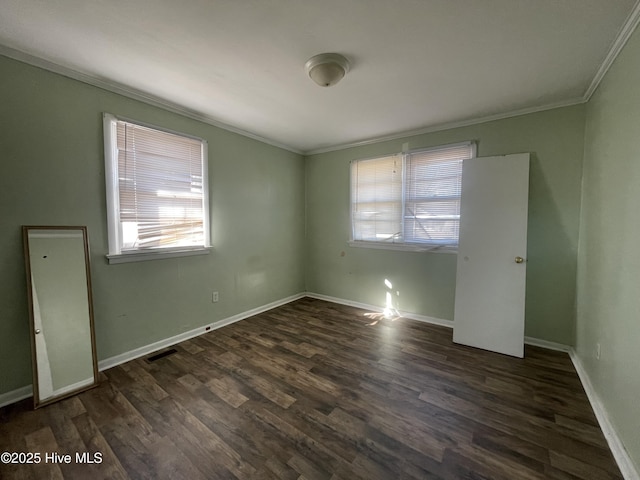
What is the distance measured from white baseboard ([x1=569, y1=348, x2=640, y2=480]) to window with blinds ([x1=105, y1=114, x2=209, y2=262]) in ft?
11.8

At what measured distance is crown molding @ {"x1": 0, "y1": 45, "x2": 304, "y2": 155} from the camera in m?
1.79

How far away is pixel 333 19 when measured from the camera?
4.84 ft

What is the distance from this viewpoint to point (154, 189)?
250 centimetres

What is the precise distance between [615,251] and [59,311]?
13.1ft

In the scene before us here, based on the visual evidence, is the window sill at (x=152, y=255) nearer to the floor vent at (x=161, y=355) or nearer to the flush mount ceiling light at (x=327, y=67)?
the floor vent at (x=161, y=355)

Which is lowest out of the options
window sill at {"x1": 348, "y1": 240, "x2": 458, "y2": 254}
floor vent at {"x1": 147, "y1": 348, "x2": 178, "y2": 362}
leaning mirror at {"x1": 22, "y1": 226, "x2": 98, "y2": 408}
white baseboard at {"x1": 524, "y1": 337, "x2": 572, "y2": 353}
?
floor vent at {"x1": 147, "y1": 348, "x2": 178, "y2": 362}

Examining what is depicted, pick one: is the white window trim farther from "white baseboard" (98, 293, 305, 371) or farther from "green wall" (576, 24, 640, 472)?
"white baseboard" (98, 293, 305, 371)

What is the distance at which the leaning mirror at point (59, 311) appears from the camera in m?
1.84

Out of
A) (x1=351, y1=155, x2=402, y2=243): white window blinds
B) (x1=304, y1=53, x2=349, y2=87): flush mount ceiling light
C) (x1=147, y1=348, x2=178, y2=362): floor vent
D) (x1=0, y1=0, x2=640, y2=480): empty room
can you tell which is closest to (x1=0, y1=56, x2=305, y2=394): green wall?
(x1=0, y1=0, x2=640, y2=480): empty room

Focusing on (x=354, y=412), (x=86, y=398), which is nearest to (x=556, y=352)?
(x=354, y=412)

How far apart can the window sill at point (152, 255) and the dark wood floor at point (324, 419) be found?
3.18ft

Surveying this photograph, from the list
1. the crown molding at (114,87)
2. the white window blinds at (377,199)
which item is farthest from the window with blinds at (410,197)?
the crown molding at (114,87)

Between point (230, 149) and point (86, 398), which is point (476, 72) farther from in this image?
point (86, 398)

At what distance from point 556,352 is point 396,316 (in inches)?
65.2
